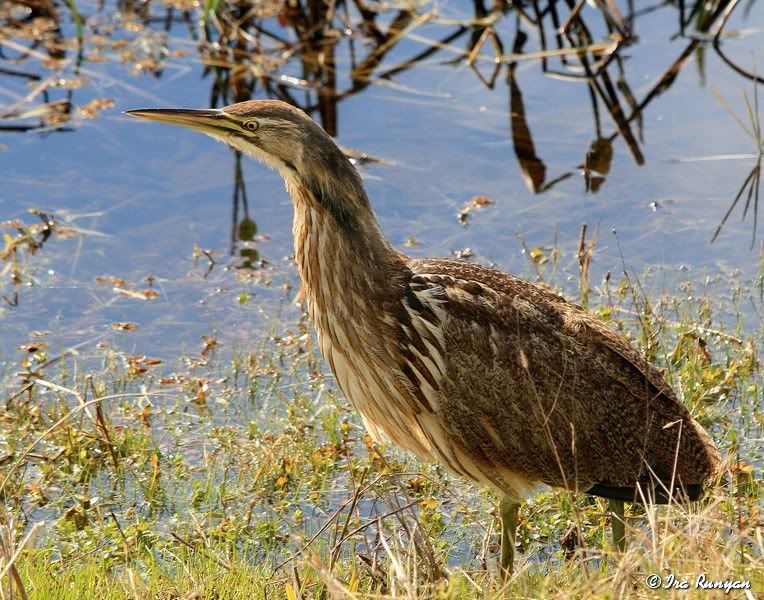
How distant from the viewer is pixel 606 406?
3.92 metres

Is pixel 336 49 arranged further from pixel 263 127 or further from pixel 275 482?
pixel 263 127

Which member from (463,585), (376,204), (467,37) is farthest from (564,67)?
(463,585)

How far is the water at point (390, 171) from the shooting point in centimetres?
602

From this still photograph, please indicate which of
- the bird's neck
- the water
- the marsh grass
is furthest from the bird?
the water

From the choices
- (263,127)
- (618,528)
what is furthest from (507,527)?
(263,127)

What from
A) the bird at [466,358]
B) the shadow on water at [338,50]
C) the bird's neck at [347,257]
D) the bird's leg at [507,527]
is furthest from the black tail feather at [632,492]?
the shadow on water at [338,50]

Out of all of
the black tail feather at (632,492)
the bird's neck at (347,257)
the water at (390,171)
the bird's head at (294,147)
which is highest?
the bird's head at (294,147)

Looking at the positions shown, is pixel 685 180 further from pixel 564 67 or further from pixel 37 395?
pixel 37 395

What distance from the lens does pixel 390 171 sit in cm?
697

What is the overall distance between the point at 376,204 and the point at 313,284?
2790mm

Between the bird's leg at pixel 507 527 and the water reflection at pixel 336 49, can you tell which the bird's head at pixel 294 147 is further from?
the water reflection at pixel 336 49

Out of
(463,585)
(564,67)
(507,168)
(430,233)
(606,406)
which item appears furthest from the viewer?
(564,67)

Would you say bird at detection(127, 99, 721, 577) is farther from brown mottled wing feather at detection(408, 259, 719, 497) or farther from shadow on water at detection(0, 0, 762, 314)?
shadow on water at detection(0, 0, 762, 314)

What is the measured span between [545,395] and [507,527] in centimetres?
44
